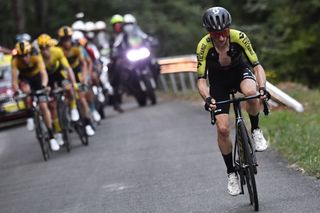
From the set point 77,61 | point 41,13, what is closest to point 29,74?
point 77,61

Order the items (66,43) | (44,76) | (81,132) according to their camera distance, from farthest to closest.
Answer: (66,43) < (81,132) < (44,76)

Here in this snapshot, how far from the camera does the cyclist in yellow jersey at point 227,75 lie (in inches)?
358

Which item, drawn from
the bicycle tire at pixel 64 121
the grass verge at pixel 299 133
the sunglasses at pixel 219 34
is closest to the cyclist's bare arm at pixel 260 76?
the sunglasses at pixel 219 34

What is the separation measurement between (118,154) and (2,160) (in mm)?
3156

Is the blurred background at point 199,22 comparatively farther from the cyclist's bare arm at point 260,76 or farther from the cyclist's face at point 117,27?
the cyclist's bare arm at point 260,76

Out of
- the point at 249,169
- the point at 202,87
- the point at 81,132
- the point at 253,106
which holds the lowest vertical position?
the point at 81,132

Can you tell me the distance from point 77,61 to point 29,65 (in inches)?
93.0

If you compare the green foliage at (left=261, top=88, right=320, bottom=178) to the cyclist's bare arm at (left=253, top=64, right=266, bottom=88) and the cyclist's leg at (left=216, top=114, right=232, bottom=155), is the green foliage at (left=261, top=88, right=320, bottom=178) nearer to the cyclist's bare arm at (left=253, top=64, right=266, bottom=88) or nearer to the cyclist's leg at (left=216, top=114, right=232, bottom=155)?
the cyclist's leg at (left=216, top=114, right=232, bottom=155)

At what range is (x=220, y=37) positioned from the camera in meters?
9.00

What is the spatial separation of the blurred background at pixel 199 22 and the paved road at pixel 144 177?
2983 mm

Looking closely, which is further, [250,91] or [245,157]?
[250,91]

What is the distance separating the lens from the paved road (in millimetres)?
9914

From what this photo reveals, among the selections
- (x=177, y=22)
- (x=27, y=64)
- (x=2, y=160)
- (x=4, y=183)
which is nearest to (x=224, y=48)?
(x=4, y=183)

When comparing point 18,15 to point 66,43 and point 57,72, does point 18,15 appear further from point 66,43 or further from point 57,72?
point 57,72
